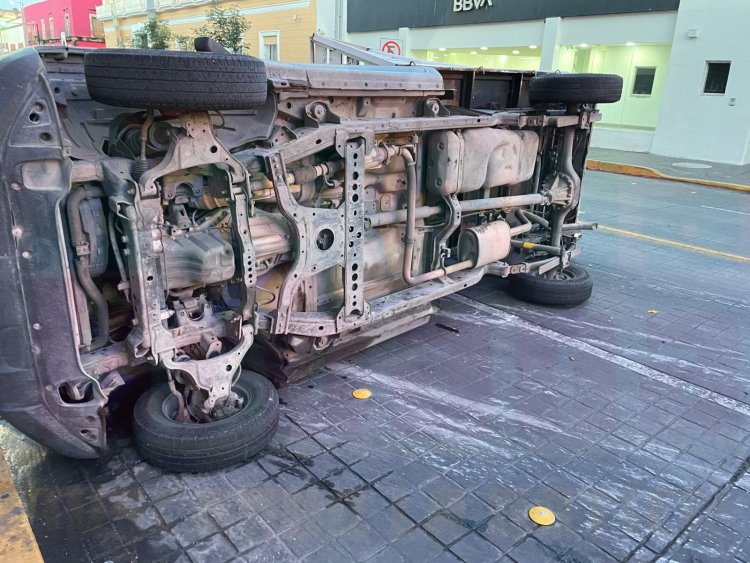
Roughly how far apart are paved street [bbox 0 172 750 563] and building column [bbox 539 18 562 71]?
53.4 feet

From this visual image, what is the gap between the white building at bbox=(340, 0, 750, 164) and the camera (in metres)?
16.0

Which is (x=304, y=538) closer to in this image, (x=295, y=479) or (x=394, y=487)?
(x=295, y=479)

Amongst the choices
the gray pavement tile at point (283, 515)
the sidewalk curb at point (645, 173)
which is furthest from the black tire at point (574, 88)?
the sidewalk curb at point (645, 173)

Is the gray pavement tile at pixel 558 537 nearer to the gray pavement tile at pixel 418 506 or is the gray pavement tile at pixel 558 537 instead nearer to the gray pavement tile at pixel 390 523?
the gray pavement tile at pixel 418 506

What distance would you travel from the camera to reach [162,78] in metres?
2.51

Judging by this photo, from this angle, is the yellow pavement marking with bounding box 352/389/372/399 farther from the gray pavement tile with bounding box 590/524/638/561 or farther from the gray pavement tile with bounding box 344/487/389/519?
the gray pavement tile with bounding box 590/524/638/561

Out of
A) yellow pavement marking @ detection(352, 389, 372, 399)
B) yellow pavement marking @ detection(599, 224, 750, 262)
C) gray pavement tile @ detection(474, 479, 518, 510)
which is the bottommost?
gray pavement tile @ detection(474, 479, 518, 510)

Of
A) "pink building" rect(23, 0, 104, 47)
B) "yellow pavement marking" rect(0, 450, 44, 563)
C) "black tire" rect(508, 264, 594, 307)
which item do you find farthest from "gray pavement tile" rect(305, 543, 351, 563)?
"pink building" rect(23, 0, 104, 47)

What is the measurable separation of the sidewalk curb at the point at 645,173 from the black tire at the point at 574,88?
26.3 ft

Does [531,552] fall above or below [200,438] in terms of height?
below

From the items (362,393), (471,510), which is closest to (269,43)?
(362,393)

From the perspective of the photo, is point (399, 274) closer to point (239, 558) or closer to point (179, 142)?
point (179, 142)

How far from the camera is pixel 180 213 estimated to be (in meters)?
3.06

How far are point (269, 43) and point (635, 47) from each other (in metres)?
16.1
